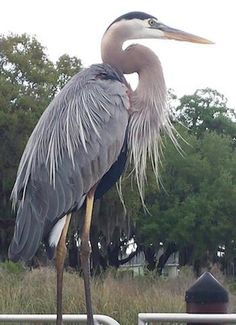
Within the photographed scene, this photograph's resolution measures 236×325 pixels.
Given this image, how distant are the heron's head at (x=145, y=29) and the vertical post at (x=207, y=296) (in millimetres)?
1306

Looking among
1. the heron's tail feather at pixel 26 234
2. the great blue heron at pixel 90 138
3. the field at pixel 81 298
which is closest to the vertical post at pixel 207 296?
the great blue heron at pixel 90 138

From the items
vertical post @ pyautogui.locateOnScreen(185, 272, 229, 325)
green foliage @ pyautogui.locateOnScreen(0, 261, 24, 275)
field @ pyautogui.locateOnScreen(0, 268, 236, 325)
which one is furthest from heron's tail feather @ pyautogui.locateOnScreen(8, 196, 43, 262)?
green foliage @ pyautogui.locateOnScreen(0, 261, 24, 275)

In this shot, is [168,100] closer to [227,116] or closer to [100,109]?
[100,109]

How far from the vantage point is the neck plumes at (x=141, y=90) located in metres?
4.12

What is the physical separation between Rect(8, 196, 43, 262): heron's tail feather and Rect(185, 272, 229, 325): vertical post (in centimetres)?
71

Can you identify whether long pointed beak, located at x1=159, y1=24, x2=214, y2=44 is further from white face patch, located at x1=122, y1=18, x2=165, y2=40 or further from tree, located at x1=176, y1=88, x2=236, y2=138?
tree, located at x1=176, y1=88, x2=236, y2=138

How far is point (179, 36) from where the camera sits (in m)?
4.33

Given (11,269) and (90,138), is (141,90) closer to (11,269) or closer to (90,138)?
(90,138)

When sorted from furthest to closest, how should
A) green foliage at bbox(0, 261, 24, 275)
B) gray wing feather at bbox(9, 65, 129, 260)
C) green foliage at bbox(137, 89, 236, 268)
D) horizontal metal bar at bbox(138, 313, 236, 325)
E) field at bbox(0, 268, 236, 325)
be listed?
green foliage at bbox(137, 89, 236, 268) < green foliage at bbox(0, 261, 24, 275) < field at bbox(0, 268, 236, 325) < gray wing feather at bbox(9, 65, 129, 260) < horizontal metal bar at bbox(138, 313, 236, 325)

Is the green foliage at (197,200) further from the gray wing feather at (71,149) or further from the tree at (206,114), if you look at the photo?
the gray wing feather at (71,149)

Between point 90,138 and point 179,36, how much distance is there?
29.3 inches

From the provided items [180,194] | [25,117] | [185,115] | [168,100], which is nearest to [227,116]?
[185,115]

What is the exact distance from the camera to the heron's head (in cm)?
414

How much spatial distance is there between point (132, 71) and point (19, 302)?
22.2 feet
